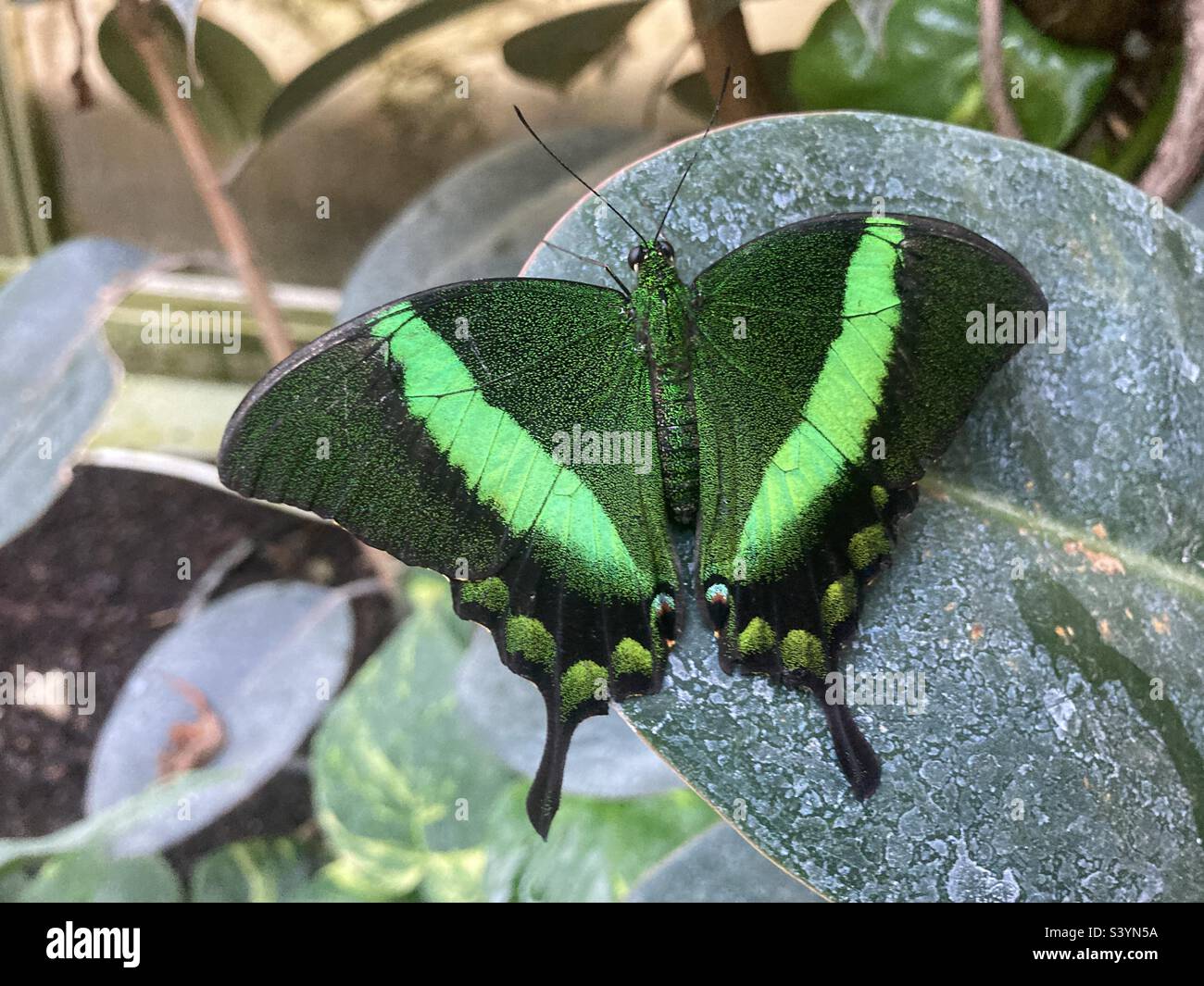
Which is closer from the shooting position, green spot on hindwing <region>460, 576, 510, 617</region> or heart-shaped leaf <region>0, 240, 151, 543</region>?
green spot on hindwing <region>460, 576, 510, 617</region>

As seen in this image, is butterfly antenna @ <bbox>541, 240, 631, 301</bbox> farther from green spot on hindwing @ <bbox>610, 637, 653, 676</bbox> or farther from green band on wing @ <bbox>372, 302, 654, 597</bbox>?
green spot on hindwing @ <bbox>610, 637, 653, 676</bbox>

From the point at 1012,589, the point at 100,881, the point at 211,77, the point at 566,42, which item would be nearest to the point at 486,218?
the point at 566,42

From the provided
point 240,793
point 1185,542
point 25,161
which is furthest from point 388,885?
point 25,161

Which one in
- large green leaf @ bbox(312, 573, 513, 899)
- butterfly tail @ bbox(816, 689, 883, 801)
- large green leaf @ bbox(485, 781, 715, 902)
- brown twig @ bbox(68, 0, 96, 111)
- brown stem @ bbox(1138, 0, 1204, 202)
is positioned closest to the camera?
butterfly tail @ bbox(816, 689, 883, 801)

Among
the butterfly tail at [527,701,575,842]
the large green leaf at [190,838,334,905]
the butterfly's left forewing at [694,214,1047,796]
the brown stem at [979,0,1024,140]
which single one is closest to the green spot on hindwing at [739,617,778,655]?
→ the butterfly's left forewing at [694,214,1047,796]

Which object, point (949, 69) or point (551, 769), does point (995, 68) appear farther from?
point (551, 769)

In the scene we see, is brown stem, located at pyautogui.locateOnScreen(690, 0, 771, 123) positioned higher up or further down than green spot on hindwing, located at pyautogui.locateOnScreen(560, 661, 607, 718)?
higher up

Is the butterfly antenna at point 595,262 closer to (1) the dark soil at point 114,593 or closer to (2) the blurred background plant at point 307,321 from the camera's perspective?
(2) the blurred background plant at point 307,321

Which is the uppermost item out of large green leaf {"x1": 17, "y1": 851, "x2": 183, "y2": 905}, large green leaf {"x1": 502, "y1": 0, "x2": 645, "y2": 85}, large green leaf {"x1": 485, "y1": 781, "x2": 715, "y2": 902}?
large green leaf {"x1": 502, "y1": 0, "x2": 645, "y2": 85}
